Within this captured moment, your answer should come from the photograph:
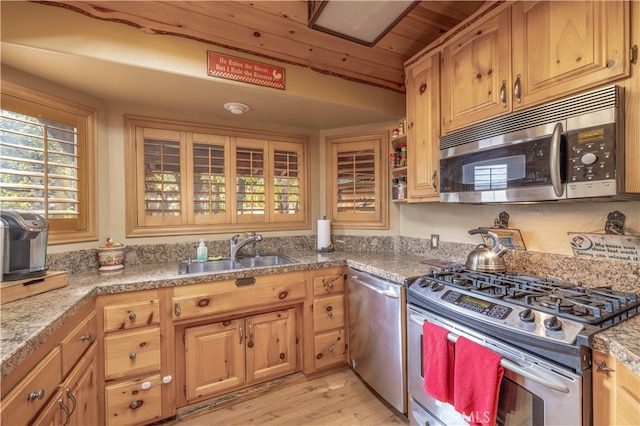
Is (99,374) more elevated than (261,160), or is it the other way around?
(261,160)

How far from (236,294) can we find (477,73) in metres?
1.92

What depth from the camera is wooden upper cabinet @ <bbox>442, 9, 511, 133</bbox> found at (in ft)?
4.63

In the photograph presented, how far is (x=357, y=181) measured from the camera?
263 cm

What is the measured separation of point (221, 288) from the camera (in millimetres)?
1754

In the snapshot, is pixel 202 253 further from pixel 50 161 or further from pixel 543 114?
pixel 543 114

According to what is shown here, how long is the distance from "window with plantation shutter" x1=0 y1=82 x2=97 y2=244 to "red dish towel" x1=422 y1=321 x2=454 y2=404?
85.8 inches

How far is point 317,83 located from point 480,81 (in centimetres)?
102

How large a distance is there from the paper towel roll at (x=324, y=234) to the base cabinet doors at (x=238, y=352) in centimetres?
69

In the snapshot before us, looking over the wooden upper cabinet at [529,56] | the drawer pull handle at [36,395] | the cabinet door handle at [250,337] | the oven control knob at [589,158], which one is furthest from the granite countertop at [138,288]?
the wooden upper cabinet at [529,56]

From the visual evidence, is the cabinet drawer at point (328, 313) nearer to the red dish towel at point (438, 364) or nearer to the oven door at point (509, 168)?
the red dish towel at point (438, 364)

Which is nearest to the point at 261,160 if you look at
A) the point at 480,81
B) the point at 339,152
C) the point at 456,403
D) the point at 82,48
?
the point at 339,152

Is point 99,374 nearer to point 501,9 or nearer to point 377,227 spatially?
point 377,227

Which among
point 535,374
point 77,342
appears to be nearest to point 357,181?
point 535,374

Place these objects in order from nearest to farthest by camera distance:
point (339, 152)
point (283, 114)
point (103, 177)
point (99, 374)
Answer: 1. point (99, 374)
2. point (103, 177)
3. point (283, 114)
4. point (339, 152)
